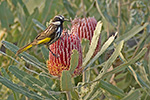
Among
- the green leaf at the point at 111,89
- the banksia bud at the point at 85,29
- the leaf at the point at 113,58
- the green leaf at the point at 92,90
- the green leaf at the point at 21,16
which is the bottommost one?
the green leaf at the point at 111,89

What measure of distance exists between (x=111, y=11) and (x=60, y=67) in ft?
3.56

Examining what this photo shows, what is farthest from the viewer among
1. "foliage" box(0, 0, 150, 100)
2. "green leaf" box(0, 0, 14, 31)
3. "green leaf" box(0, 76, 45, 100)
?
"green leaf" box(0, 0, 14, 31)

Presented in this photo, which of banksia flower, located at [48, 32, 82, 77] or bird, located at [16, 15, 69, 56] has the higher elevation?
bird, located at [16, 15, 69, 56]

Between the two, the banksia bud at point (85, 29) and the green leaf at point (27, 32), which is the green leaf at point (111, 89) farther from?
the green leaf at point (27, 32)

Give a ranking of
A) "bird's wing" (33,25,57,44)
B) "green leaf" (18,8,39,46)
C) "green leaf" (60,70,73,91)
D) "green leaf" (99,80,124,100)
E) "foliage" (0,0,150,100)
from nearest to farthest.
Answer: "green leaf" (60,70,73,91), "bird's wing" (33,25,57,44), "green leaf" (99,80,124,100), "foliage" (0,0,150,100), "green leaf" (18,8,39,46)

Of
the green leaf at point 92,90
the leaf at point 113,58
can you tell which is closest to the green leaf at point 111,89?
the green leaf at point 92,90

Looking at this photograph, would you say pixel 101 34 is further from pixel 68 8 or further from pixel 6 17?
pixel 6 17

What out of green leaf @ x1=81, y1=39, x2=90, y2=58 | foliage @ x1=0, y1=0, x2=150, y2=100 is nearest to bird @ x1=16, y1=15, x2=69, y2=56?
green leaf @ x1=81, y1=39, x2=90, y2=58

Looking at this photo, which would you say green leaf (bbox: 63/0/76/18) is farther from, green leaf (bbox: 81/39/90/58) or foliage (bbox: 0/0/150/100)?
green leaf (bbox: 81/39/90/58)

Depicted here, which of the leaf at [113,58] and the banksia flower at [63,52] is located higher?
the banksia flower at [63,52]

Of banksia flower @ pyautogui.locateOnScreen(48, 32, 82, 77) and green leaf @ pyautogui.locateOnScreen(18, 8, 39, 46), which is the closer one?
banksia flower @ pyautogui.locateOnScreen(48, 32, 82, 77)

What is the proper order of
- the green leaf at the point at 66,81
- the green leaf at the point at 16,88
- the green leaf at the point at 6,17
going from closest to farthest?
the green leaf at the point at 66,81
the green leaf at the point at 16,88
the green leaf at the point at 6,17

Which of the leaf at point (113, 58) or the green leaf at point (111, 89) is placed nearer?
the leaf at point (113, 58)

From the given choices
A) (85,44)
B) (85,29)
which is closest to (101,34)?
(85,29)
